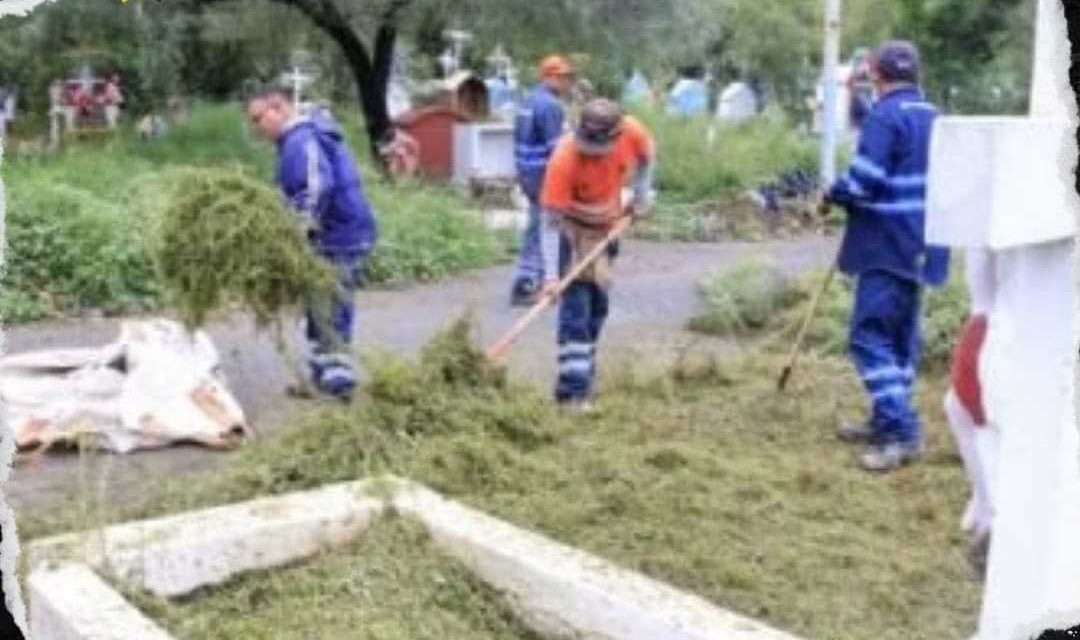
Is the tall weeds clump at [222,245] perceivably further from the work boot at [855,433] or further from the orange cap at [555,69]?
the orange cap at [555,69]

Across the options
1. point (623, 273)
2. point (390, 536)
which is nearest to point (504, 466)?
point (390, 536)

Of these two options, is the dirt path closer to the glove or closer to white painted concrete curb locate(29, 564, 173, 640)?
the glove

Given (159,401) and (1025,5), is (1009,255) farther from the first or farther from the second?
(1025,5)

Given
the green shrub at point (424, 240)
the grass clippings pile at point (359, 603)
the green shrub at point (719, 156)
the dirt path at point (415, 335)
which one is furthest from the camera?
the green shrub at point (719, 156)

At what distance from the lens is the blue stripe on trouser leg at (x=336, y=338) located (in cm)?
686

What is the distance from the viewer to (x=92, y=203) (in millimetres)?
10742

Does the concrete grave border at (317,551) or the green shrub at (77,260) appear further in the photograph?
the green shrub at (77,260)

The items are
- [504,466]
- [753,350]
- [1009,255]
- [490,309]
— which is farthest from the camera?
[490,309]

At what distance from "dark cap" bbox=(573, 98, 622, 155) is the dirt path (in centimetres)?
118

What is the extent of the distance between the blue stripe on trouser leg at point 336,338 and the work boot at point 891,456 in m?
2.36

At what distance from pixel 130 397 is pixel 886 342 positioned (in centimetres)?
330

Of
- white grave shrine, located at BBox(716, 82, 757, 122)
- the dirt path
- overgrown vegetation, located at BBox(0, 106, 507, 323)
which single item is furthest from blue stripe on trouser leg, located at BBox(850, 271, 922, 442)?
white grave shrine, located at BBox(716, 82, 757, 122)

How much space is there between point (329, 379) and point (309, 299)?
592mm

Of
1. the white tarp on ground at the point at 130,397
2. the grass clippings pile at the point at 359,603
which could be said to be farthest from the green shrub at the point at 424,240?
the grass clippings pile at the point at 359,603
